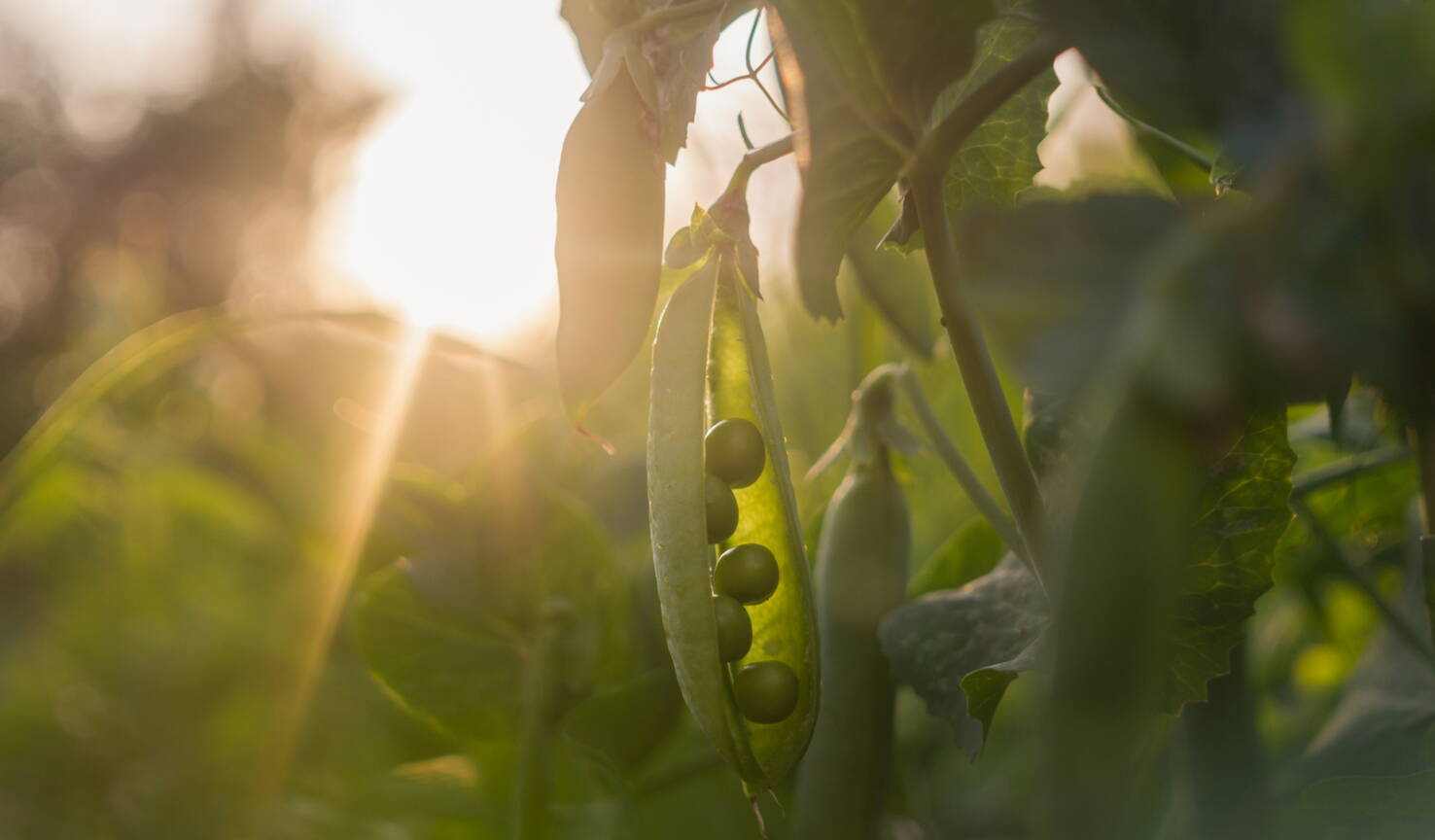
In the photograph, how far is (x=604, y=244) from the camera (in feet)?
0.95

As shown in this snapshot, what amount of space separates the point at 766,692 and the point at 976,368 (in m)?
0.12

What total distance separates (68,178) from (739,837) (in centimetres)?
792

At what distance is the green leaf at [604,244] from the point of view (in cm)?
29

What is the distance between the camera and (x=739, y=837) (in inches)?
20.4

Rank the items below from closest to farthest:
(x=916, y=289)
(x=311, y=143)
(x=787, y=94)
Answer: (x=787, y=94)
(x=916, y=289)
(x=311, y=143)

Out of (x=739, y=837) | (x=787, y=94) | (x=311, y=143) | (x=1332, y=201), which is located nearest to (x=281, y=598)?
(x=739, y=837)

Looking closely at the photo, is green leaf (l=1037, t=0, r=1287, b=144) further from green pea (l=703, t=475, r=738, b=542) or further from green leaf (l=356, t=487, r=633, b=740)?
green leaf (l=356, t=487, r=633, b=740)

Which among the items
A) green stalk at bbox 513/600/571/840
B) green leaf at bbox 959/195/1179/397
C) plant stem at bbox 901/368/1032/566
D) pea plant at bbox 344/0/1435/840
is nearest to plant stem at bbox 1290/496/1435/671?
pea plant at bbox 344/0/1435/840

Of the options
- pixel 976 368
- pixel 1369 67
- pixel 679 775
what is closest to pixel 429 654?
pixel 679 775

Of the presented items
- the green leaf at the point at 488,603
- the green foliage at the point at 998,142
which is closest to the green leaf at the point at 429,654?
the green leaf at the point at 488,603

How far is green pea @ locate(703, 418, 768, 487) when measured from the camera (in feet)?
1.16

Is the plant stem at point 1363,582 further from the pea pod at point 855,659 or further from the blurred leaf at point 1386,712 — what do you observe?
the pea pod at point 855,659

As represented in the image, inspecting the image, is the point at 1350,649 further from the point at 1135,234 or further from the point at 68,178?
the point at 68,178

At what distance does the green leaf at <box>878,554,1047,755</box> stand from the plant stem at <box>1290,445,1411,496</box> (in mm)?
126
